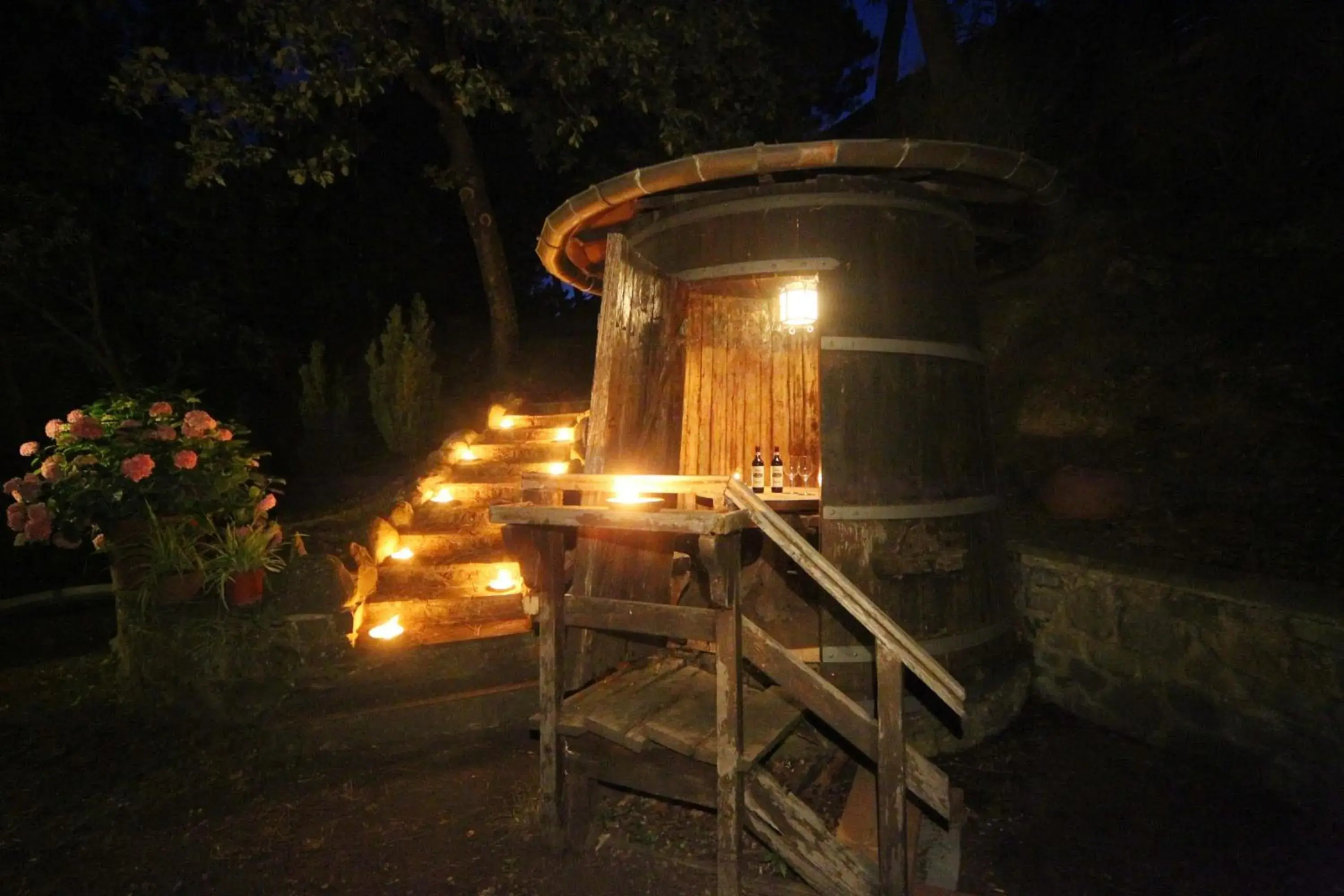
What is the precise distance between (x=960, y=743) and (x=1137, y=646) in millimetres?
1257

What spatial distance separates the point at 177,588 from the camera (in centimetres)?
488

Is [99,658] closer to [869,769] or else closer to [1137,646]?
[869,769]

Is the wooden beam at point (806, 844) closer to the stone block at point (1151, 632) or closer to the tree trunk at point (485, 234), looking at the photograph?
the stone block at point (1151, 632)

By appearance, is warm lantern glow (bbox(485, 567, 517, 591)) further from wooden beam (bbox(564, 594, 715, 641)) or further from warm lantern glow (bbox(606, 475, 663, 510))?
wooden beam (bbox(564, 594, 715, 641))

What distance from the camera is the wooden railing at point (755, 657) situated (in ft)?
9.09

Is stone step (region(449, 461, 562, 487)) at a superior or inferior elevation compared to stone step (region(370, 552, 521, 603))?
superior

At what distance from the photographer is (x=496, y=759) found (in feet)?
14.4

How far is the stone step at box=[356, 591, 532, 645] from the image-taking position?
537 cm

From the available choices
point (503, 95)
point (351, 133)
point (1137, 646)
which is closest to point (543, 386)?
point (503, 95)

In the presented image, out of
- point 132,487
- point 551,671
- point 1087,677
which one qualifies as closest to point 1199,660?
point 1087,677

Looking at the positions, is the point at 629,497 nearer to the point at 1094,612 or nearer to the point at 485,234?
the point at 1094,612

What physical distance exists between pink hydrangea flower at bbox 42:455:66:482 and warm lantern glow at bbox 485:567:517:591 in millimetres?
3132

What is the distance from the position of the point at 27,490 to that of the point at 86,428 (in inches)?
26.9

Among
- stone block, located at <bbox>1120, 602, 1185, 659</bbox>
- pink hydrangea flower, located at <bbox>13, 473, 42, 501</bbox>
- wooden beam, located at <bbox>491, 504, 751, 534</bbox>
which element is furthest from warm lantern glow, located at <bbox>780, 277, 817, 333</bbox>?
pink hydrangea flower, located at <bbox>13, 473, 42, 501</bbox>
